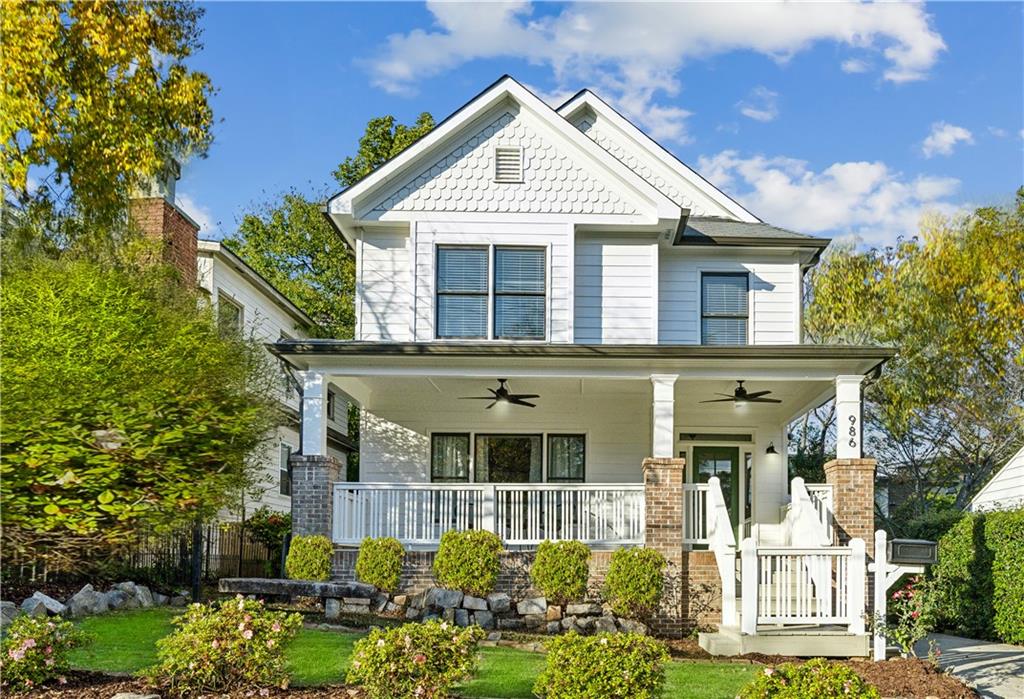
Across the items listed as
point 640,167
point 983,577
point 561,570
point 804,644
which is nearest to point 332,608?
point 561,570

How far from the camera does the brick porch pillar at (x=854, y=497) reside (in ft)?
50.5

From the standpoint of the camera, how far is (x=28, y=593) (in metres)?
→ 13.1

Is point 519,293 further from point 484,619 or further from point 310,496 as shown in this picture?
point 484,619

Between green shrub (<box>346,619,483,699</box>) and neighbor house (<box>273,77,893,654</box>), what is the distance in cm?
687

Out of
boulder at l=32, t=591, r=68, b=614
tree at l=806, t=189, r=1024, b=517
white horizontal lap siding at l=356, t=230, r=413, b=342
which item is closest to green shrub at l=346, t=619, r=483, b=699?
boulder at l=32, t=591, r=68, b=614

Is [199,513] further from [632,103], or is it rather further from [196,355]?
[632,103]

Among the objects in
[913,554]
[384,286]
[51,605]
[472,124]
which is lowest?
[51,605]

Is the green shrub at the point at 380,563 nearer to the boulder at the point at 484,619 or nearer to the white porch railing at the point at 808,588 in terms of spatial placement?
the boulder at the point at 484,619

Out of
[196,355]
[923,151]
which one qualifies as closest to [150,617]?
[196,355]

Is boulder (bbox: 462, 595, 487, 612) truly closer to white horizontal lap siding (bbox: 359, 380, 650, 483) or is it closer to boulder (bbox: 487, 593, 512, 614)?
boulder (bbox: 487, 593, 512, 614)

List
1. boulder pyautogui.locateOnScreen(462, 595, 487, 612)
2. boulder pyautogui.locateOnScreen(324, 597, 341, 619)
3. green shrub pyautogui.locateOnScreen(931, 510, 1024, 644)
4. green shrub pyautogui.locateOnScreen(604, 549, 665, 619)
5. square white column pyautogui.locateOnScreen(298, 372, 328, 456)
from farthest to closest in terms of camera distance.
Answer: square white column pyautogui.locateOnScreen(298, 372, 328, 456) → green shrub pyautogui.locateOnScreen(931, 510, 1024, 644) → boulder pyautogui.locateOnScreen(462, 595, 487, 612) → green shrub pyautogui.locateOnScreen(604, 549, 665, 619) → boulder pyautogui.locateOnScreen(324, 597, 341, 619)

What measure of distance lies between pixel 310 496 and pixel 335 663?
582 cm

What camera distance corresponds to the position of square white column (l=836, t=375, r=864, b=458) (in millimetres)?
15633

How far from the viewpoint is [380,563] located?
15023 mm
